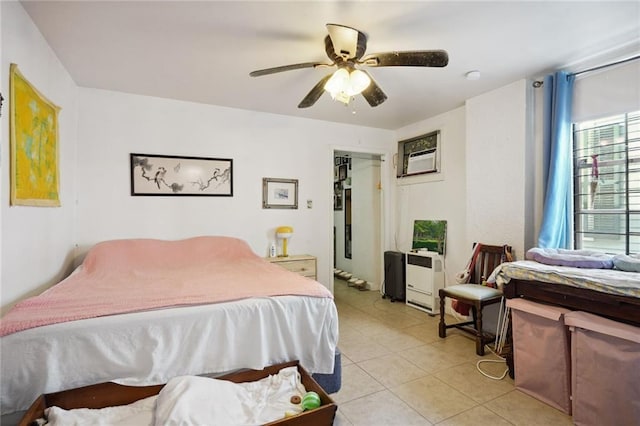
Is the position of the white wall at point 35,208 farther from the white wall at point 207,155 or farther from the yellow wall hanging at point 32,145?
the white wall at point 207,155

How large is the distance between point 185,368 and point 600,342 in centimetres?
228

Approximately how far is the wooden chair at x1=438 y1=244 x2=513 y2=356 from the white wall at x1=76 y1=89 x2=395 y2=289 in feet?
5.49

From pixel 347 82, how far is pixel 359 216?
334 cm

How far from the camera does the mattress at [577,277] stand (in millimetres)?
1653

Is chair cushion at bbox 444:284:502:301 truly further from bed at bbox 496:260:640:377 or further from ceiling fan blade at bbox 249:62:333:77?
ceiling fan blade at bbox 249:62:333:77

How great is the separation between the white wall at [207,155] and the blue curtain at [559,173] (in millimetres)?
2309

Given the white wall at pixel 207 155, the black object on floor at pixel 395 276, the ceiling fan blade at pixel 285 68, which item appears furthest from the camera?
the black object on floor at pixel 395 276

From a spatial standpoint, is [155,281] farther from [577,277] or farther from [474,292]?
[577,277]

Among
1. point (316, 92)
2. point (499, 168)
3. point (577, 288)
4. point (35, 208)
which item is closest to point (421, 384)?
point (577, 288)

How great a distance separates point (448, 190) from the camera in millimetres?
3791

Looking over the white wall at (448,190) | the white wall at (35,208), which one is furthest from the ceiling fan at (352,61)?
the white wall at (448,190)

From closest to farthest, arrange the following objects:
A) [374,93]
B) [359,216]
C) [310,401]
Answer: [310,401] → [374,93] → [359,216]

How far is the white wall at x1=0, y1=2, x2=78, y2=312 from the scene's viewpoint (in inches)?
66.6

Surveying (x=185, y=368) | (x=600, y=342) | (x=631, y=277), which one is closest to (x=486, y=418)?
(x=600, y=342)
